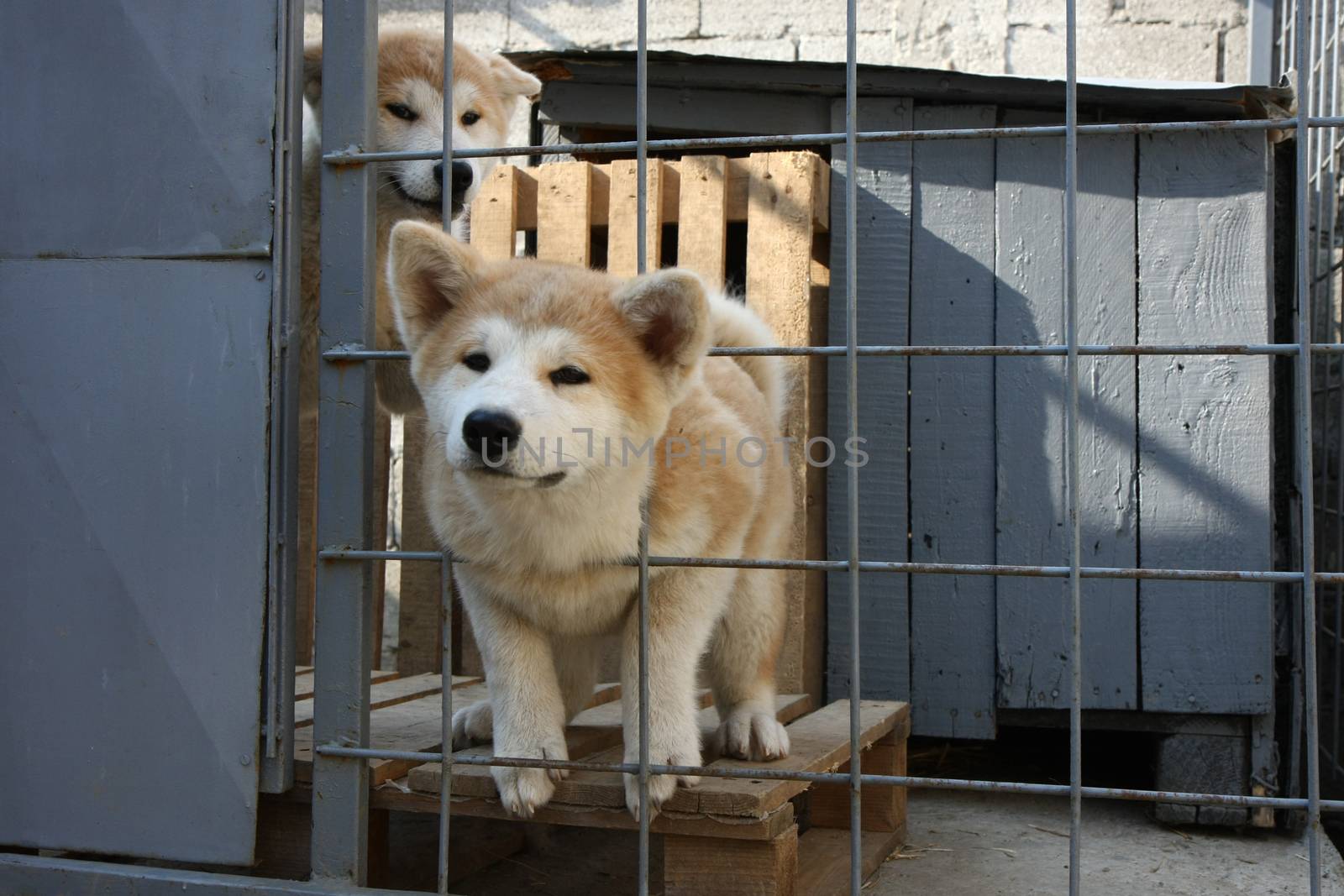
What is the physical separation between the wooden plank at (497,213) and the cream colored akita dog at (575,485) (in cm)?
136

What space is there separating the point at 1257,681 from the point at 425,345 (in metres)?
2.93

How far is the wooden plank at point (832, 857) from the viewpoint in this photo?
108 inches

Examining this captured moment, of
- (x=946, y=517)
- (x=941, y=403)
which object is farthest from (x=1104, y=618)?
(x=941, y=403)

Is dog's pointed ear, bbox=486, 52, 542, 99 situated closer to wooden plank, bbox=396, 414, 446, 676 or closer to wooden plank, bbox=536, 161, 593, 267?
wooden plank, bbox=536, 161, 593, 267

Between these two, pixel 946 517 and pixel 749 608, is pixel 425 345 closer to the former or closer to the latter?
pixel 749 608

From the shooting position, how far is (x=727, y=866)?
7.75 feet

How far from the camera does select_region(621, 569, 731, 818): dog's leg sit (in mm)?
2350

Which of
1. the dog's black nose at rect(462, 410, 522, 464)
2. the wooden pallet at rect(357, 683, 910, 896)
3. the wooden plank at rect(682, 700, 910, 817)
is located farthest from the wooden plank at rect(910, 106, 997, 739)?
the dog's black nose at rect(462, 410, 522, 464)

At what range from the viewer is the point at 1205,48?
16.5 feet

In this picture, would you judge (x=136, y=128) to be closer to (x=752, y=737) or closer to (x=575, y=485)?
(x=575, y=485)

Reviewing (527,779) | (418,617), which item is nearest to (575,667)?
(527,779)

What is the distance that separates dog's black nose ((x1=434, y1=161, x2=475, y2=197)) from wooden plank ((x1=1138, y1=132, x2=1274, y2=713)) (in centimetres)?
228

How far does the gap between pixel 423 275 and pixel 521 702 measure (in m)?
0.94

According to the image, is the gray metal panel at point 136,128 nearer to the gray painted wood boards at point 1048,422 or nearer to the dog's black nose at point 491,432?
the dog's black nose at point 491,432
